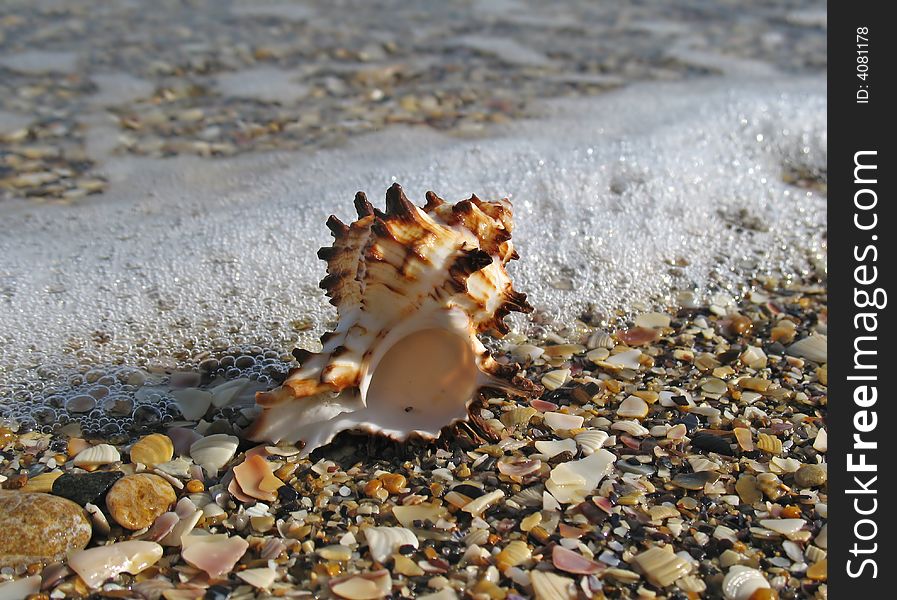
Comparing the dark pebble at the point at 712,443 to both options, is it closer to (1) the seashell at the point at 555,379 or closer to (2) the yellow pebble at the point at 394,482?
(1) the seashell at the point at 555,379

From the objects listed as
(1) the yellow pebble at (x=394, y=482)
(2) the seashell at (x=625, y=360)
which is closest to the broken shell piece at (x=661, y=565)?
(1) the yellow pebble at (x=394, y=482)

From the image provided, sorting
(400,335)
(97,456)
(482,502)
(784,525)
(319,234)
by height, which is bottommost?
(784,525)

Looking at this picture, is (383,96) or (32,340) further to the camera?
(383,96)

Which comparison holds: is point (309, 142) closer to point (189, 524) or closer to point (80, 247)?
point (80, 247)

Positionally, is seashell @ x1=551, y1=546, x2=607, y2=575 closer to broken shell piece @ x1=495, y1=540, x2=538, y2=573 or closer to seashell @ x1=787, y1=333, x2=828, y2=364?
broken shell piece @ x1=495, y1=540, x2=538, y2=573

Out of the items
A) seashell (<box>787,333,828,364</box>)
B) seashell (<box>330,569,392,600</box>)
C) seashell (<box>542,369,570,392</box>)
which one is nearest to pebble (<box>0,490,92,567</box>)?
seashell (<box>330,569,392,600</box>)

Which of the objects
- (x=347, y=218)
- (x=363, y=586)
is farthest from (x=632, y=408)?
(x=347, y=218)

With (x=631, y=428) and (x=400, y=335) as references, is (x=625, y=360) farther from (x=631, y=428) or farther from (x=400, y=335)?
(x=400, y=335)

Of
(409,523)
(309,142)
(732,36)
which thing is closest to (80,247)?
(309,142)

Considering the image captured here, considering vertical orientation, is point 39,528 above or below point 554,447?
above
